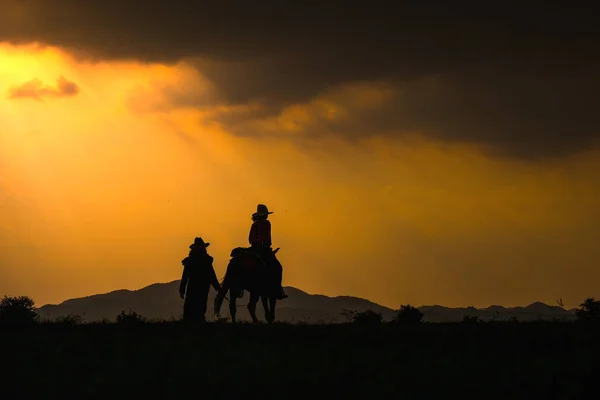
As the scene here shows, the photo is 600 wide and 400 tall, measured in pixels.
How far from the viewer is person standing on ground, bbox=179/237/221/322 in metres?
33.3

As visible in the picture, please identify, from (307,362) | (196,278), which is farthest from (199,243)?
(307,362)

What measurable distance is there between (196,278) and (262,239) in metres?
2.30

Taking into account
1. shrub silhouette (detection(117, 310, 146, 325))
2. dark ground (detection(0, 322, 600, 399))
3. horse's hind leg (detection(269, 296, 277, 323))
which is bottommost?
dark ground (detection(0, 322, 600, 399))

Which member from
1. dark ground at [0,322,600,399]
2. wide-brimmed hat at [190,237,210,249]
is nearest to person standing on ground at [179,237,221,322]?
wide-brimmed hat at [190,237,210,249]

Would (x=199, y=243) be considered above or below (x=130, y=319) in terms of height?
above

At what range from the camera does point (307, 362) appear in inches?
773

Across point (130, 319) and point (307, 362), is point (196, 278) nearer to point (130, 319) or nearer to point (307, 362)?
point (130, 319)

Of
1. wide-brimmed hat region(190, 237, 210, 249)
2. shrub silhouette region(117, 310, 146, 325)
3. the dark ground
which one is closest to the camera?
the dark ground

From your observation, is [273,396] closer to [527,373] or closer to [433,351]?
[527,373]

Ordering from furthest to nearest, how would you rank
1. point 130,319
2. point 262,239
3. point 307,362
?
point 262,239 < point 130,319 < point 307,362

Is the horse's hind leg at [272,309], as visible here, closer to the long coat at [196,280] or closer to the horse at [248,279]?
the horse at [248,279]

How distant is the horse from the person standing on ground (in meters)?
0.48

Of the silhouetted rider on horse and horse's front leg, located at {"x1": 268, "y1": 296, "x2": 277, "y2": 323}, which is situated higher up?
the silhouetted rider on horse

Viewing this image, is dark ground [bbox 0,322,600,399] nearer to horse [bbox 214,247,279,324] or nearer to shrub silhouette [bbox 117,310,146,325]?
shrub silhouette [bbox 117,310,146,325]
